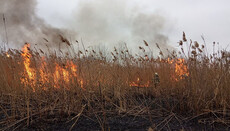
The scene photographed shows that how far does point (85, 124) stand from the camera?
6.31 ft

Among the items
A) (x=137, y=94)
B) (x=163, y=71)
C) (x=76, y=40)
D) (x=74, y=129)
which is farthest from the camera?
(x=163, y=71)

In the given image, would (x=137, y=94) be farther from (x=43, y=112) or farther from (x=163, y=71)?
(x=43, y=112)

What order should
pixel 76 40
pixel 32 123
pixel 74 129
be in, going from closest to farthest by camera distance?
pixel 74 129 → pixel 32 123 → pixel 76 40

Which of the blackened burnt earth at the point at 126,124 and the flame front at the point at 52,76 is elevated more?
the flame front at the point at 52,76

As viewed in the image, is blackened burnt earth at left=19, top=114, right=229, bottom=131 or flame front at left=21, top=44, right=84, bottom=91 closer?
blackened burnt earth at left=19, top=114, right=229, bottom=131

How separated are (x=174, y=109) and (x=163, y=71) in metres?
1.41

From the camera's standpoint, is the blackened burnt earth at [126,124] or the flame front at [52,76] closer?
the blackened burnt earth at [126,124]

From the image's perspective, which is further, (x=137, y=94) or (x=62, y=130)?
(x=137, y=94)

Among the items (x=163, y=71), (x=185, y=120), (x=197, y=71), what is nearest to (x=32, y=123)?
(x=185, y=120)

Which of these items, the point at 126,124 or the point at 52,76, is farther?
the point at 52,76

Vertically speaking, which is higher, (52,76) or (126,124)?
(52,76)

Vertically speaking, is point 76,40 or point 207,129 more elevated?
point 76,40

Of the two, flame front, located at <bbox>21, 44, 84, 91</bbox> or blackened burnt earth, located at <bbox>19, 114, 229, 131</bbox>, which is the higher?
flame front, located at <bbox>21, 44, 84, 91</bbox>

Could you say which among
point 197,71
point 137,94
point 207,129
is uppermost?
point 197,71
